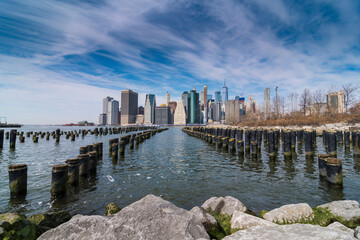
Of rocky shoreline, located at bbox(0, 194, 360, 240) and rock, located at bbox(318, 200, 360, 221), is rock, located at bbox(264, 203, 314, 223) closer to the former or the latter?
rocky shoreline, located at bbox(0, 194, 360, 240)

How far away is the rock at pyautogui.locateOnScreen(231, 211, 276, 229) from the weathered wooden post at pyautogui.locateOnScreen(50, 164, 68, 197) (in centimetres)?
870

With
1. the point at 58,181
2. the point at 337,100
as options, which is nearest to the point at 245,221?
the point at 58,181

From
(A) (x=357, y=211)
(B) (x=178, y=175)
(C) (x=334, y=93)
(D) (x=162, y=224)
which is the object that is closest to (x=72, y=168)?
(B) (x=178, y=175)

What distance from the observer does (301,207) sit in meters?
5.77

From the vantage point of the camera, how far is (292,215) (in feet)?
18.0

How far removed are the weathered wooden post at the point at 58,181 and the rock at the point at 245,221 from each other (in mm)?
8699

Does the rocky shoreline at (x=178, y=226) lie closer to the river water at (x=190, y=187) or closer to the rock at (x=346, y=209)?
the rock at (x=346, y=209)

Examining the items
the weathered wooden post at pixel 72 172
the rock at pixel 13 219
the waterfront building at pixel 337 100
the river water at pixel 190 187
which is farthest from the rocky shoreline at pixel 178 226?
the waterfront building at pixel 337 100

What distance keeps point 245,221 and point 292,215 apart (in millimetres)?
1771

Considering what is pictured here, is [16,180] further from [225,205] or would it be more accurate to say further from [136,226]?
[225,205]

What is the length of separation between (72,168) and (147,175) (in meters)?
4.87

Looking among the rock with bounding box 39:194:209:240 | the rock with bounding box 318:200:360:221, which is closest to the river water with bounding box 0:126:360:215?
the rock with bounding box 318:200:360:221

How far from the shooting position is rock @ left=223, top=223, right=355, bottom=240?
3.15 meters

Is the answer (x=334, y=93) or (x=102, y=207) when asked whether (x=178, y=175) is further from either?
(x=334, y=93)
